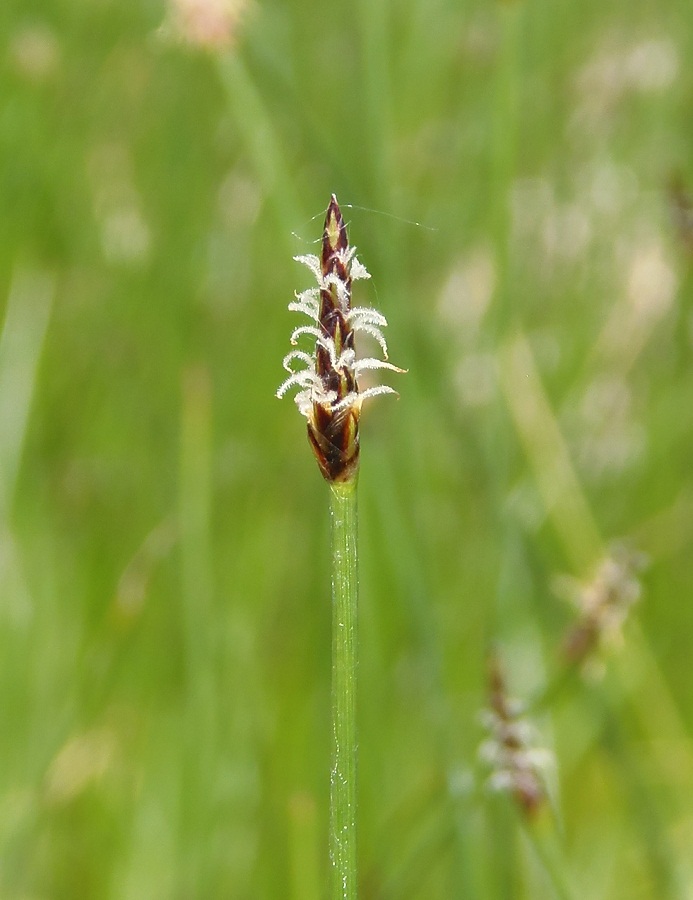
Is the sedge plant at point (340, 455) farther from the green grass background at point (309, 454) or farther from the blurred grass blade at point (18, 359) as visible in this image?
the blurred grass blade at point (18, 359)

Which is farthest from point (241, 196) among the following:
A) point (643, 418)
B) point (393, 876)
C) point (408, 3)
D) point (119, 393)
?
point (393, 876)

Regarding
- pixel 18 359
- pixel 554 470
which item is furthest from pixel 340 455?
pixel 18 359

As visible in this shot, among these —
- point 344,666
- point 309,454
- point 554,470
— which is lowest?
point 344,666

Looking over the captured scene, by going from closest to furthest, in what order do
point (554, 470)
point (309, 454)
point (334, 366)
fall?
point (334, 366) → point (554, 470) → point (309, 454)

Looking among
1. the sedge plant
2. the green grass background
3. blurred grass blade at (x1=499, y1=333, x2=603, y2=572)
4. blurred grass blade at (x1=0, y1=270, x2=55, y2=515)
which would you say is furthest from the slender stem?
blurred grass blade at (x1=0, y1=270, x2=55, y2=515)

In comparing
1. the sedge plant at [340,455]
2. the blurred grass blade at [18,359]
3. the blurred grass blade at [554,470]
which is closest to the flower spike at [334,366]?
the sedge plant at [340,455]

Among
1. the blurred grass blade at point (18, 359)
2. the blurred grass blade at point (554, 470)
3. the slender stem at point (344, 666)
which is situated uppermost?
the blurred grass blade at point (18, 359)

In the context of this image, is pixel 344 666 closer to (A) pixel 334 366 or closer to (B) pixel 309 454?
(A) pixel 334 366

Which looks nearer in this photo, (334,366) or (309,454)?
(334,366)
